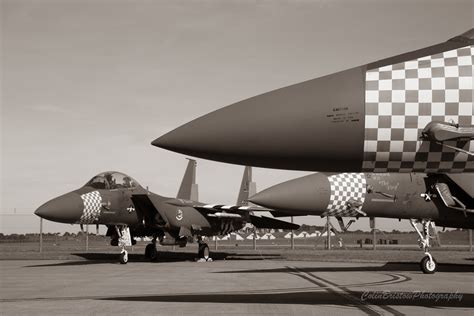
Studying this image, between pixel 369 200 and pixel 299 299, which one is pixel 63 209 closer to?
pixel 369 200

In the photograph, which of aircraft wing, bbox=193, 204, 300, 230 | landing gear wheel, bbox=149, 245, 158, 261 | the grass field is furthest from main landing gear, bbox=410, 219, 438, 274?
landing gear wheel, bbox=149, 245, 158, 261

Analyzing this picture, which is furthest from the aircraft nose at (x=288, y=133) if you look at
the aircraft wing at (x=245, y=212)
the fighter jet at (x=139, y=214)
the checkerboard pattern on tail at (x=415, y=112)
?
the aircraft wing at (x=245, y=212)

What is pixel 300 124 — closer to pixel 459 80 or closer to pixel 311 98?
pixel 311 98

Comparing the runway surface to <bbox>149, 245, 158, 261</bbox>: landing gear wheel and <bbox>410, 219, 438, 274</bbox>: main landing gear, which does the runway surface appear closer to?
<bbox>410, 219, 438, 274</bbox>: main landing gear

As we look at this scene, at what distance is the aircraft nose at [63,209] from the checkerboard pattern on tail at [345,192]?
7401mm

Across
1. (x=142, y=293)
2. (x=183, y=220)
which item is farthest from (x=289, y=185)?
(x=142, y=293)

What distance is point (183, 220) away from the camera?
20.2 m

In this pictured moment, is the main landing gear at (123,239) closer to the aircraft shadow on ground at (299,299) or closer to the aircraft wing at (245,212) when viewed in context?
the aircraft wing at (245,212)

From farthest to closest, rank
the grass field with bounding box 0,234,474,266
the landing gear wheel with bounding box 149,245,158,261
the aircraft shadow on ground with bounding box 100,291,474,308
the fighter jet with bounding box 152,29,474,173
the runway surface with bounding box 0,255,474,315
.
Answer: the landing gear wheel with bounding box 149,245,158,261 < the grass field with bounding box 0,234,474,266 < the aircraft shadow on ground with bounding box 100,291,474,308 < the runway surface with bounding box 0,255,474,315 < the fighter jet with bounding box 152,29,474,173

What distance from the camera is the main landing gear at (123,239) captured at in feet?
56.6

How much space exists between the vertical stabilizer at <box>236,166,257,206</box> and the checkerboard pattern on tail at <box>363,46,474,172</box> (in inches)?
884

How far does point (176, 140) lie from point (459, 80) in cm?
276

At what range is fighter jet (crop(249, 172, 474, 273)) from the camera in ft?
42.5

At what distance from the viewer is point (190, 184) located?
27.8 meters
